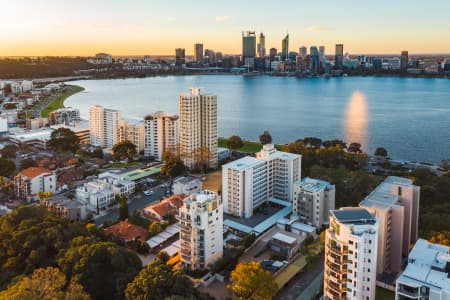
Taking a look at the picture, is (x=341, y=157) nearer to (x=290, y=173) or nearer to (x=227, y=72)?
(x=290, y=173)

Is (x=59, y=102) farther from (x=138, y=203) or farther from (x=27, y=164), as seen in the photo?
(x=138, y=203)

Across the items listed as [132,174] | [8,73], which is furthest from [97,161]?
[8,73]

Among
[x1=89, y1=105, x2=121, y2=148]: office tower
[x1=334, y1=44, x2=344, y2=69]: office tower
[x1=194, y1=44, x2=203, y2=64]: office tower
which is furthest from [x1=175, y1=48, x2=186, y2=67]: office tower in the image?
[x1=89, y1=105, x2=121, y2=148]: office tower

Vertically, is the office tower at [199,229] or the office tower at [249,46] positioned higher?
the office tower at [249,46]

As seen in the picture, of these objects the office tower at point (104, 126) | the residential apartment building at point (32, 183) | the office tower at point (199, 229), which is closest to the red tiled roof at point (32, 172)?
the residential apartment building at point (32, 183)

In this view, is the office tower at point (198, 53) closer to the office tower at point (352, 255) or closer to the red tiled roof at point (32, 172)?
the red tiled roof at point (32, 172)

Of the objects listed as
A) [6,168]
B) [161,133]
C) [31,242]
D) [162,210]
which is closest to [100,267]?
[31,242]
